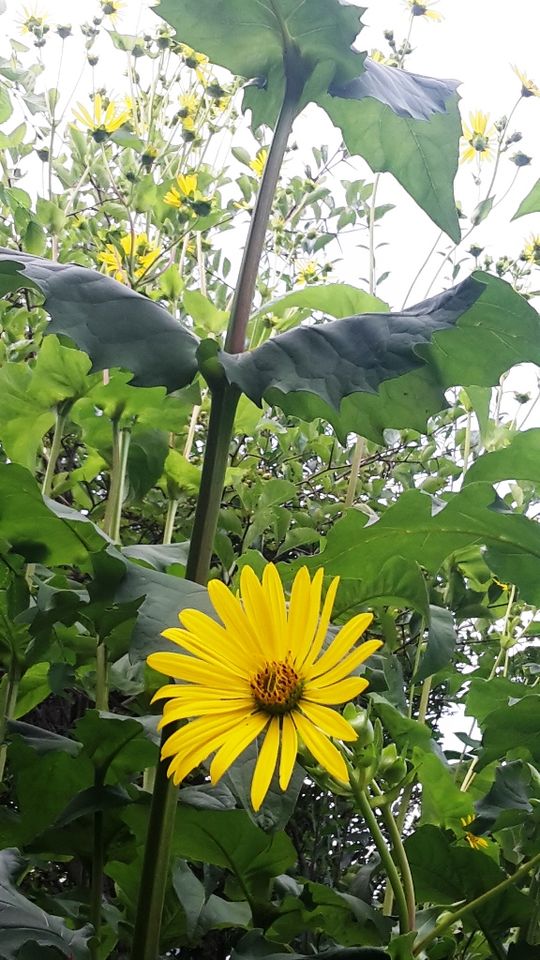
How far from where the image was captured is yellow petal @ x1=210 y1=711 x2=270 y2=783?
0.28m

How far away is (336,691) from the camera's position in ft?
0.95

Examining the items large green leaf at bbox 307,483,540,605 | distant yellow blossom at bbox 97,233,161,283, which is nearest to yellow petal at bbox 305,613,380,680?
large green leaf at bbox 307,483,540,605

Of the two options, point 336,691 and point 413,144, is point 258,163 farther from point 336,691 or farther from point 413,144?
point 336,691

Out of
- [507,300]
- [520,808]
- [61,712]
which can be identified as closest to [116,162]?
[61,712]

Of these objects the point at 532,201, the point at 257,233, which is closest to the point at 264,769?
the point at 257,233

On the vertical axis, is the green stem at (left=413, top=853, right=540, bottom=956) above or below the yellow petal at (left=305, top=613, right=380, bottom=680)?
below

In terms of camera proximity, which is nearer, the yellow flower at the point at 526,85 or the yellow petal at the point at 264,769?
the yellow petal at the point at 264,769

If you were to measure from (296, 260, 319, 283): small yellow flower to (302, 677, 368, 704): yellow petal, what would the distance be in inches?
29.9

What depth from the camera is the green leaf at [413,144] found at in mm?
476

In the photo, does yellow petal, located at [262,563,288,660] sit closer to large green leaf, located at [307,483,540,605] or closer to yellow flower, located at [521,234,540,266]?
large green leaf, located at [307,483,540,605]

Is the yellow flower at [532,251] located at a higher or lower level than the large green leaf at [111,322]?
higher

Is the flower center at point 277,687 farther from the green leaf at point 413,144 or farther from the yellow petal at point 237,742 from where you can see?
the green leaf at point 413,144

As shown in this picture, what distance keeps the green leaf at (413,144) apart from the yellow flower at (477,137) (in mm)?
472

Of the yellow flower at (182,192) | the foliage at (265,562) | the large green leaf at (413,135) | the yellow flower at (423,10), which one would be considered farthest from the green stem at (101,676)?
the yellow flower at (423,10)
